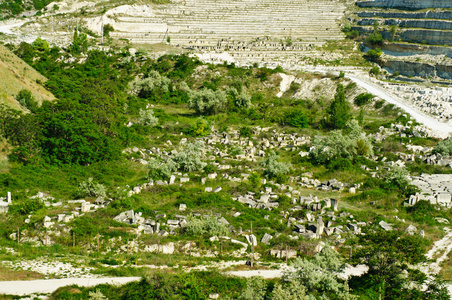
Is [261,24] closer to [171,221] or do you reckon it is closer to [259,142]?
[259,142]

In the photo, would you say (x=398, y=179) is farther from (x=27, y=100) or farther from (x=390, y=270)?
(x=27, y=100)

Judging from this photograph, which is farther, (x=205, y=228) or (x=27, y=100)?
(x=27, y=100)

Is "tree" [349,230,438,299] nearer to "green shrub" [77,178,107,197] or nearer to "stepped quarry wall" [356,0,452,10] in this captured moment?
"green shrub" [77,178,107,197]

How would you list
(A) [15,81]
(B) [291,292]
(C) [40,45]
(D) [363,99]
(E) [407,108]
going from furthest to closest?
(C) [40,45] < (D) [363,99] < (E) [407,108] < (A) [15,81] < (B) [291,292]

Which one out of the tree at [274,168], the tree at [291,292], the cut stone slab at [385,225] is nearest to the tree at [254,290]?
the tree at [291,292]

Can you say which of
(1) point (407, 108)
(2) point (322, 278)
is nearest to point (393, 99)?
(1) point (407, 108)

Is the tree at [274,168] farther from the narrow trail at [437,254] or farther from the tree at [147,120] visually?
the tree at [147,120]

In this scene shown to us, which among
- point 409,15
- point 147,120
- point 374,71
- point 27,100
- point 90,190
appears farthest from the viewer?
point 409,15
